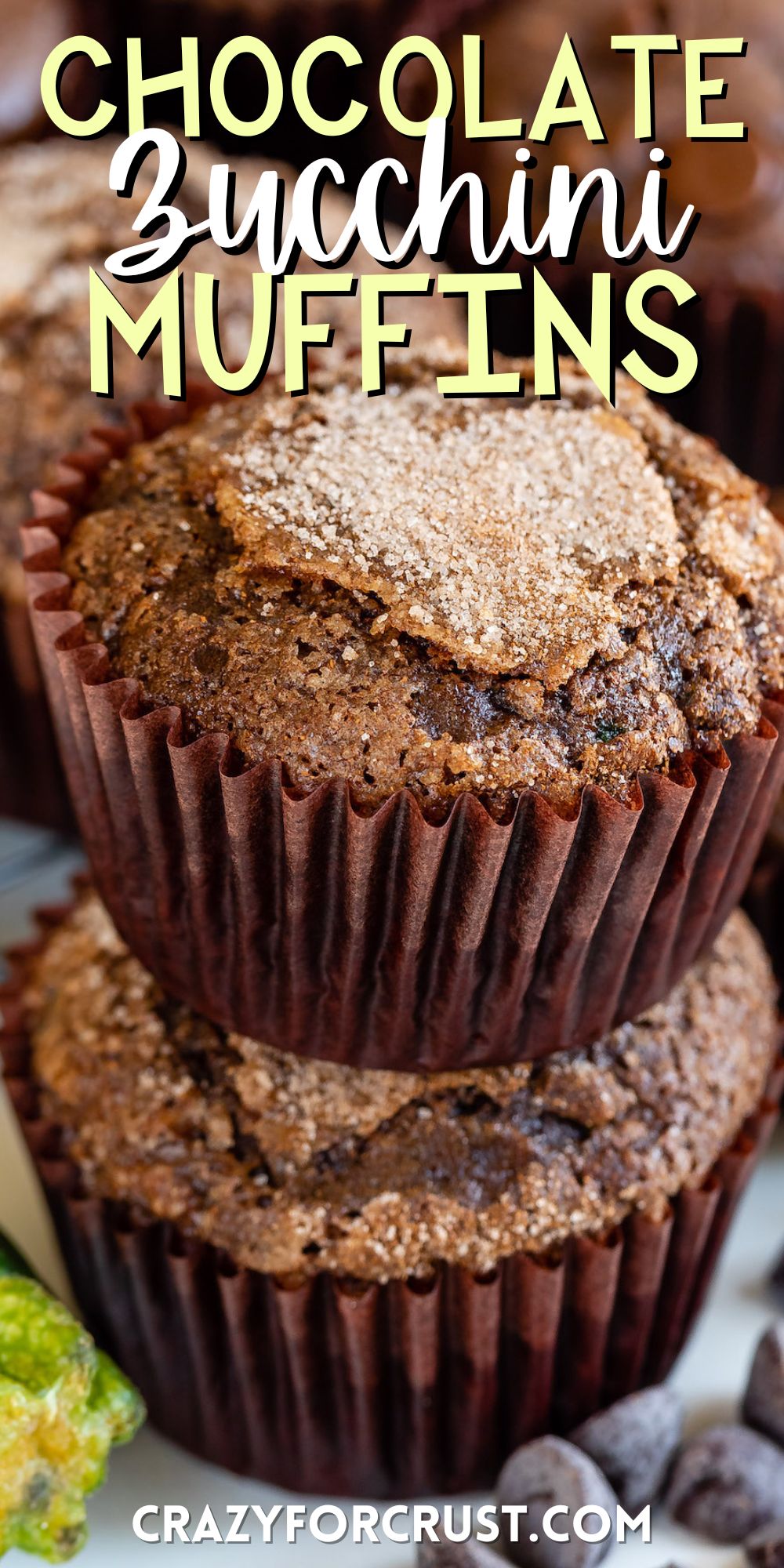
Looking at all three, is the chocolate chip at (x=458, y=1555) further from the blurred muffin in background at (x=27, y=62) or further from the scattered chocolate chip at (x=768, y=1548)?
the blurred muffin in background at (x=27, y=62)

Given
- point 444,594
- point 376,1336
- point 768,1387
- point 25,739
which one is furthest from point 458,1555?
point 25,739

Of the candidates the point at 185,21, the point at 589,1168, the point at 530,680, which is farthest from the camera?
the point at 185,21

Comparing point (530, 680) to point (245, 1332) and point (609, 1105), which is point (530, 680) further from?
point (245, 1332)

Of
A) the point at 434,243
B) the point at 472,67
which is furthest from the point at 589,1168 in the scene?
the point at 472,67

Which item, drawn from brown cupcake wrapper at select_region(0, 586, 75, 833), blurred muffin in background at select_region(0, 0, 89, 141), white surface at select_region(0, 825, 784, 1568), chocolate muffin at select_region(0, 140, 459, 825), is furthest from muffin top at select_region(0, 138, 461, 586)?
white surface at select_region(0, 825, 784, 1568)

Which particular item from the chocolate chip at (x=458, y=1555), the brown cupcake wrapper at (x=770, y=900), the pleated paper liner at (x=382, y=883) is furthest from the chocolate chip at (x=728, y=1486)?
the brown cupcake wrapper at (x=770, y=900)
